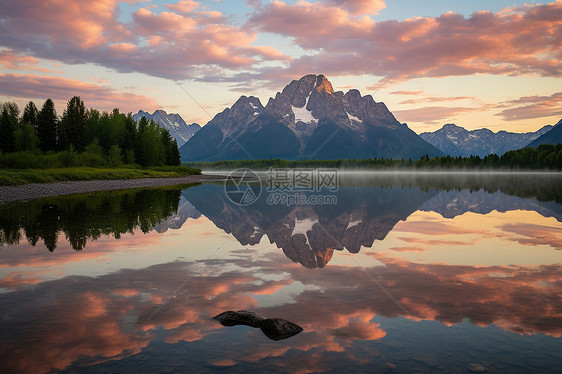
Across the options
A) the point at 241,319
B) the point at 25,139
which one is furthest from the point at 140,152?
the point at 241,319

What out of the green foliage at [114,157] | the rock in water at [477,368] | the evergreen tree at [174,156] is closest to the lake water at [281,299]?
the rock in water at [477,368]

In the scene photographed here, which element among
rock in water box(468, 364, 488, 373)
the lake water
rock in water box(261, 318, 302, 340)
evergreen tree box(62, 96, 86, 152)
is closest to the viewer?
rock in water box(468, 364, 488, 373)

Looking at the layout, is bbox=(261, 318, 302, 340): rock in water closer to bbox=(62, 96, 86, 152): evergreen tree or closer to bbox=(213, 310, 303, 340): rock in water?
bbox=(213, 310, 303, 340): rock in water

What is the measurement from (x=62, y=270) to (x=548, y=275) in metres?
18.0

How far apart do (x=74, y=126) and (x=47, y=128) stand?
6445mm

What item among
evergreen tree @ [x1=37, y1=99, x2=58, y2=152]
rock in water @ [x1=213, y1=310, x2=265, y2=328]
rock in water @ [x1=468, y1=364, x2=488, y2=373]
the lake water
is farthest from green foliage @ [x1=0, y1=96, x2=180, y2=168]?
rock in water @ [x1=468, y1=364, x2=488, y2=373]

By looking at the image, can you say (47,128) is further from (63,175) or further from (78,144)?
(63,175)

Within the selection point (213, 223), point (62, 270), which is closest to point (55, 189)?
point (213, 223)

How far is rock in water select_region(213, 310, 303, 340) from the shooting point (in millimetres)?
8711

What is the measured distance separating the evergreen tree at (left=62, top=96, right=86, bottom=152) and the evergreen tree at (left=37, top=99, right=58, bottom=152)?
133 inches

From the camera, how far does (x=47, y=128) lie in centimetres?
10175

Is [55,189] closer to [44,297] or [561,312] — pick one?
[44,297]

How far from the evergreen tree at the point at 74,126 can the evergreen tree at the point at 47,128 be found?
3.38 m

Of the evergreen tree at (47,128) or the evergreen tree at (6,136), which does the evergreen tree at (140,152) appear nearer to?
the evergreen tree at (47,128)
